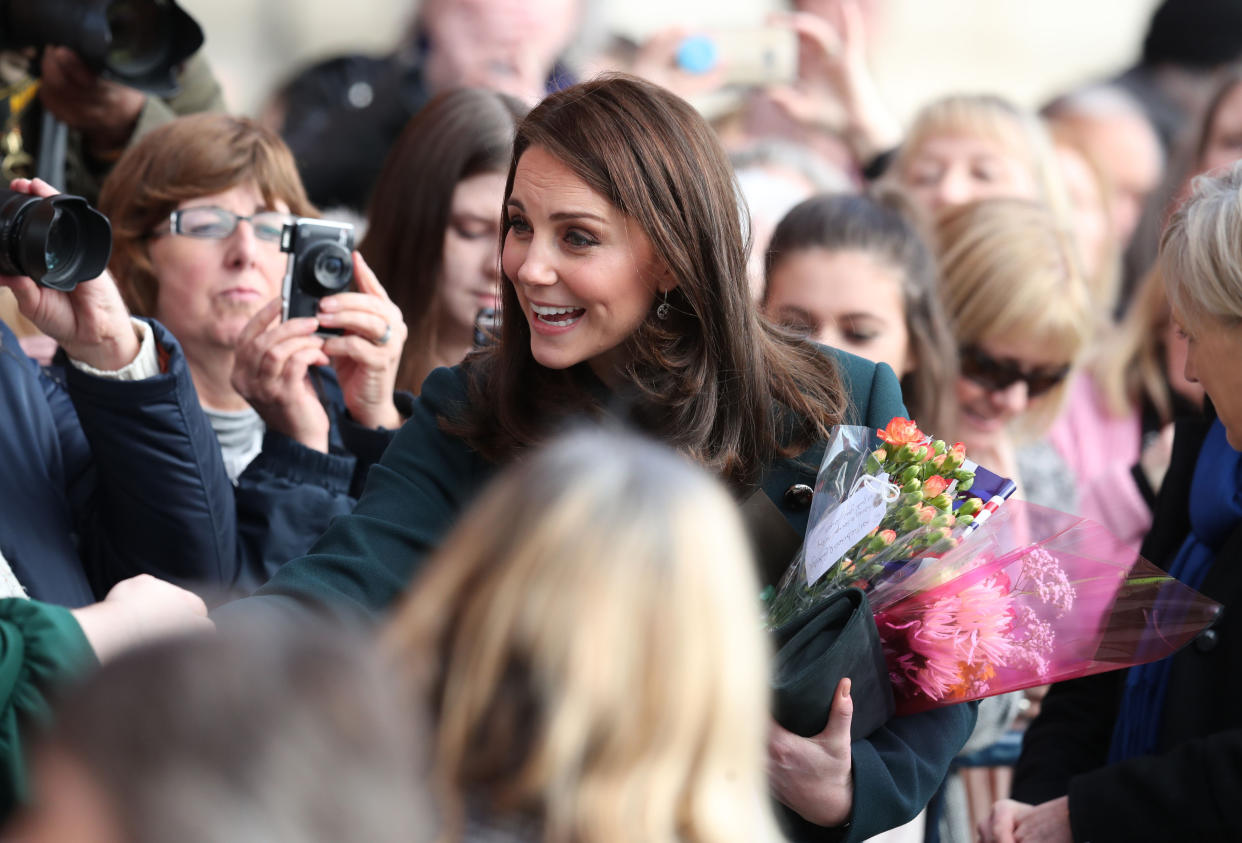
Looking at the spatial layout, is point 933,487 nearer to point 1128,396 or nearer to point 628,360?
point 628,360

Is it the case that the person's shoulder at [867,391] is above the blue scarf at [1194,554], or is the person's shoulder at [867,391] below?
above

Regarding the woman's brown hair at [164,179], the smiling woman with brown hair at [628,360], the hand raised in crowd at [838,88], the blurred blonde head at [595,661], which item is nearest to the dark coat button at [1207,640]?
the smiling woman with brown hair at [628,360]

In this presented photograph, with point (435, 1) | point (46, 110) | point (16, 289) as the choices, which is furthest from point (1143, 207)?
point (16, 289)

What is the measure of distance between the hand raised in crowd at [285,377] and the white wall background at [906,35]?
2252 millimetres

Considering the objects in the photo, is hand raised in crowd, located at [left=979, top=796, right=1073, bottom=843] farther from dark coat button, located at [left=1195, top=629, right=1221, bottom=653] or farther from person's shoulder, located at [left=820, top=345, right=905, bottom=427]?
person's shoulder, located at [left=820, top=345, right=905, bottom=427]

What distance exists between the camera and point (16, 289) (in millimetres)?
2078

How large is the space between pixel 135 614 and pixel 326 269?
3.37ft

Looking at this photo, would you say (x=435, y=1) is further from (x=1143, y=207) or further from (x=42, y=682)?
(x=42, y=682)

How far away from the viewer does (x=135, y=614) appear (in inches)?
63.4

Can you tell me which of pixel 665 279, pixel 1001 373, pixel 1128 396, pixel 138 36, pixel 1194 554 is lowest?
pixel 1128 396

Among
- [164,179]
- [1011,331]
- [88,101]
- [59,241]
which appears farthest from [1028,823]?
[88,101]

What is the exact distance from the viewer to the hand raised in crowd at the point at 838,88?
454cm

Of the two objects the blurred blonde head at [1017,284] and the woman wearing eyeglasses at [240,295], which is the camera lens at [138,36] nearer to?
the woman wearing eyeglasses at [240,295]

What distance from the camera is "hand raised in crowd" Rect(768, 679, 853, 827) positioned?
170cm
